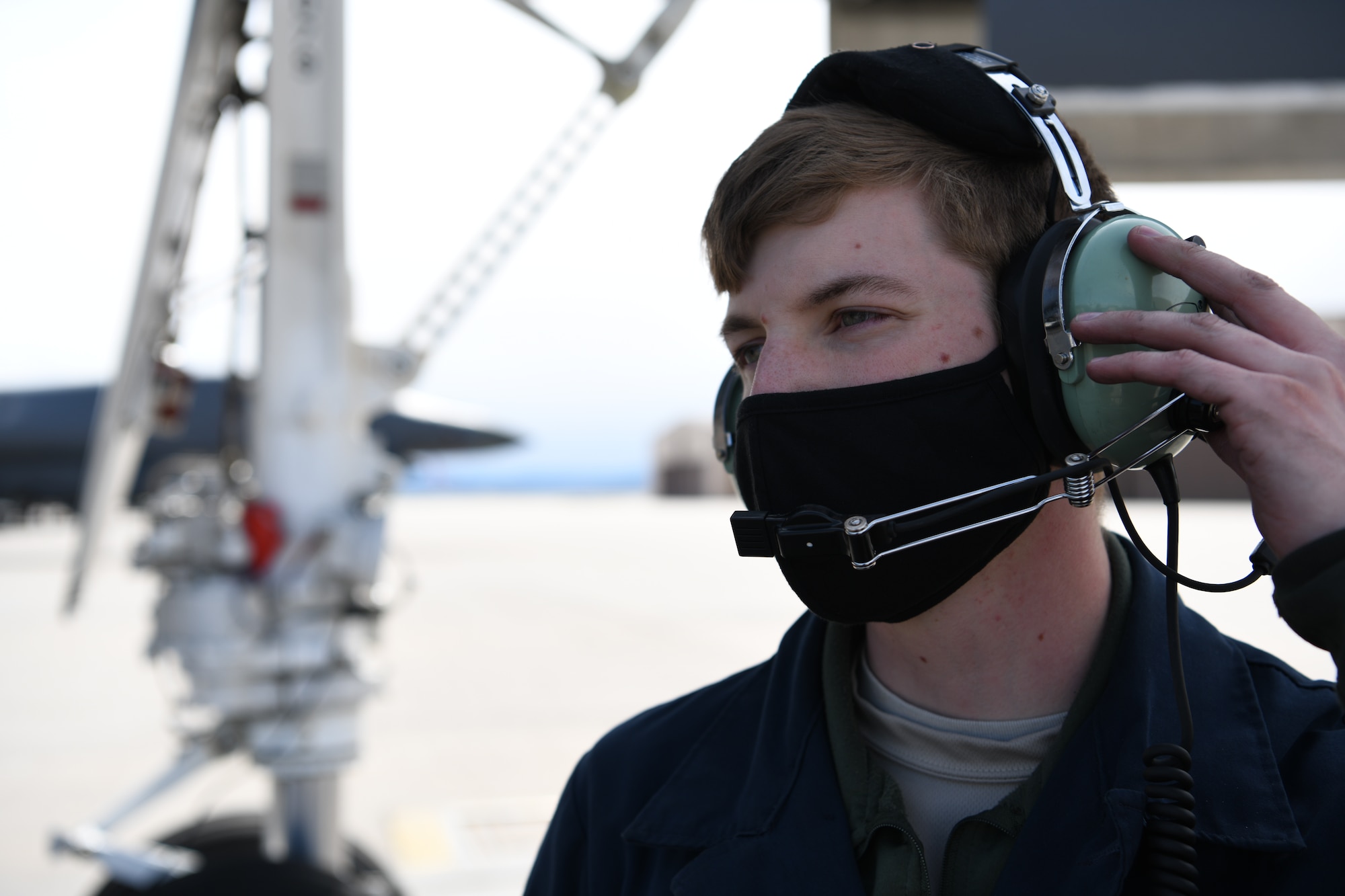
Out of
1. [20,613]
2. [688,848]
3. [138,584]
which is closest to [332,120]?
[688,848]

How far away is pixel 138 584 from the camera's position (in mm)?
13586

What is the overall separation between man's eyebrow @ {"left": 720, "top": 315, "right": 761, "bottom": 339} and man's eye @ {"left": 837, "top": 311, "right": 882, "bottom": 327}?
0.12 m

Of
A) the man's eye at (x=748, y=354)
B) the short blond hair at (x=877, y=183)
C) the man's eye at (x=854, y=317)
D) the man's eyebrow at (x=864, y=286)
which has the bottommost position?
the man's eye at (x=748, y=354)

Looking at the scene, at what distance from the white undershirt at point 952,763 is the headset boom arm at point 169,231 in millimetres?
2383

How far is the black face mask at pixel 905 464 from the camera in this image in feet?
3.83

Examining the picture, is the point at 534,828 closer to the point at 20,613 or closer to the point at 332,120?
the point at 332,120

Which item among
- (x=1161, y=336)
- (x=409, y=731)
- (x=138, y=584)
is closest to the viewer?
(x=1161, y=336)

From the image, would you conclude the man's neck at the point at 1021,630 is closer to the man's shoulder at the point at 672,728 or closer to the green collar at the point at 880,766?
the green collar at the point at 880,766

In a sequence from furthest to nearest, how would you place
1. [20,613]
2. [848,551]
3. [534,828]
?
[20,613]
[534,828]
[848,551]

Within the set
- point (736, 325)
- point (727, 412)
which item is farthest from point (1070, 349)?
point (727, 412)

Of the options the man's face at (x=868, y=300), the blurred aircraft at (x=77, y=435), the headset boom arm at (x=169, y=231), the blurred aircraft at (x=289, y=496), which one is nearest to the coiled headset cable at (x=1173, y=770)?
the man's face at (x=868, y=300)

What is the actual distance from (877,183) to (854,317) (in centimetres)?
17

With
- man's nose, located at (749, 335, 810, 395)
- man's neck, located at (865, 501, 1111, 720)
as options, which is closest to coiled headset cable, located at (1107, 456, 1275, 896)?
man's neck, located at (865, 501, 1111, 720)

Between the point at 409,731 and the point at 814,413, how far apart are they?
548 cm
